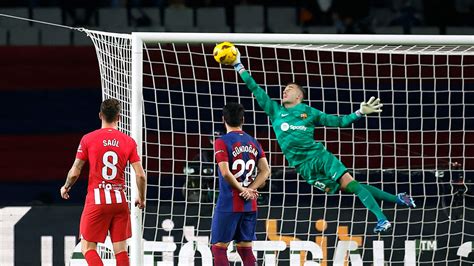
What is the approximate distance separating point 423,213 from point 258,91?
2602 millimetres

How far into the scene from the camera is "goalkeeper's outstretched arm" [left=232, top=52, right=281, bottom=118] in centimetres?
888

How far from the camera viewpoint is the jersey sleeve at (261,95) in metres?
8.90

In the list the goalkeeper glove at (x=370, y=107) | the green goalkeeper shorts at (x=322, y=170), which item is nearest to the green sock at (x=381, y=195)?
the green goalkeeper shorts at (x=322, y=170)

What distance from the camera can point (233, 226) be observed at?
863 cm

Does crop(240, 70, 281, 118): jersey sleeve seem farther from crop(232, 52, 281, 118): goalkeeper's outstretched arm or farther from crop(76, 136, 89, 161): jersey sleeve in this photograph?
crop(76, 136, 89, 161): jersey sleeve

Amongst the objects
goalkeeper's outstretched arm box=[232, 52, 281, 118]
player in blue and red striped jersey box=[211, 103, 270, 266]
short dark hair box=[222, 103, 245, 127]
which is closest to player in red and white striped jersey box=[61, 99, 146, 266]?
player in blue and red striped jersey box=[211, 103, 270, 266]

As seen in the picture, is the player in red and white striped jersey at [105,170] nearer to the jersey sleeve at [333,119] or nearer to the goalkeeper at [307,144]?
the goalkeeper at [307,144]

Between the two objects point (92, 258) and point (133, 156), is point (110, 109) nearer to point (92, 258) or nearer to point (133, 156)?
point (133, 156)

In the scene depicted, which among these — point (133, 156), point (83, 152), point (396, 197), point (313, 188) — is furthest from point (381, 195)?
point (83, 152)

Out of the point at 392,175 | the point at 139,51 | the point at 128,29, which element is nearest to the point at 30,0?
the point at 128,29

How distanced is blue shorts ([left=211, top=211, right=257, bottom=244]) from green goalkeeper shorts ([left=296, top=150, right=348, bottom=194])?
0.78 m

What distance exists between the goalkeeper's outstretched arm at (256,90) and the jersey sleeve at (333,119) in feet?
0.98

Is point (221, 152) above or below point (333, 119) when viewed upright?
below

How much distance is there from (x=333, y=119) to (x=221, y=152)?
1.04 metres
